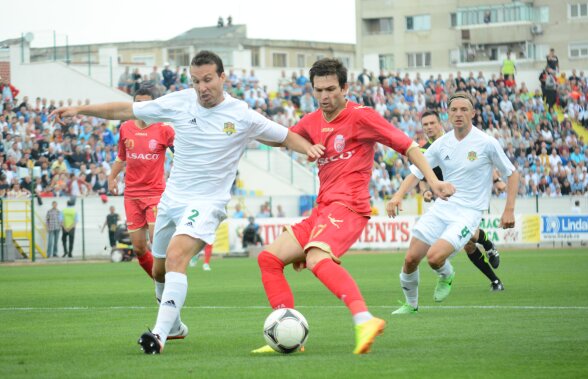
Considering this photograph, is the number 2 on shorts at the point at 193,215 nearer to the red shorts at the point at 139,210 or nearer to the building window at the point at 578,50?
the red shorts at the point at 139,210

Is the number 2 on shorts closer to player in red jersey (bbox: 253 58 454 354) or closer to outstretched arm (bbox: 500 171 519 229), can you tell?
player in red jersey (bbox: 253 58 454 354)

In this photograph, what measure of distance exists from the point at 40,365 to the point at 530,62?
75.1m

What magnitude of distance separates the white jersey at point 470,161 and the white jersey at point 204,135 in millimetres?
4622

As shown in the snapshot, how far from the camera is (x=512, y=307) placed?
542 inches

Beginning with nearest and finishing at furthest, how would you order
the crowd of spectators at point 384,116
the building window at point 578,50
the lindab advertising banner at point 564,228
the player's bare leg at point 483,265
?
the player's bare leg at point 483,265, the crowd of spectators at point 384,116, the lindab advertising banner at point 564,228, the building window at point 578,50

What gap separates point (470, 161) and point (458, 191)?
0.42 m

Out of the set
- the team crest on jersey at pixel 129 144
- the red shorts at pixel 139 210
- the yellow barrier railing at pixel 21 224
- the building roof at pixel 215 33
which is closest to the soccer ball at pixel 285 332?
the red shorts at pixel 139 210

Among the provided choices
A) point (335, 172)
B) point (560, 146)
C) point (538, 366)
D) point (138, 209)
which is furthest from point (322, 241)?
point (560, 146)

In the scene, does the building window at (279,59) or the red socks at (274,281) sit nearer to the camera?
the red socks at (274,281)

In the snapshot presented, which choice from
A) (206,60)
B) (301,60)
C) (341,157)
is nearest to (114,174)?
(206,60)

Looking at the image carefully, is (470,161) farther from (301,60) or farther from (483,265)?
(301,60)

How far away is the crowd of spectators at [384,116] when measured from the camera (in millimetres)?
36469

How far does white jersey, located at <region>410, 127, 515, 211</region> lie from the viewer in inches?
558

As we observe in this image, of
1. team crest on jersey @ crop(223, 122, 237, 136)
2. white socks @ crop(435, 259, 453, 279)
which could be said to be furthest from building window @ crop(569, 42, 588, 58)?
team crest on jersey @ crop(223, 122, 237, 136)
